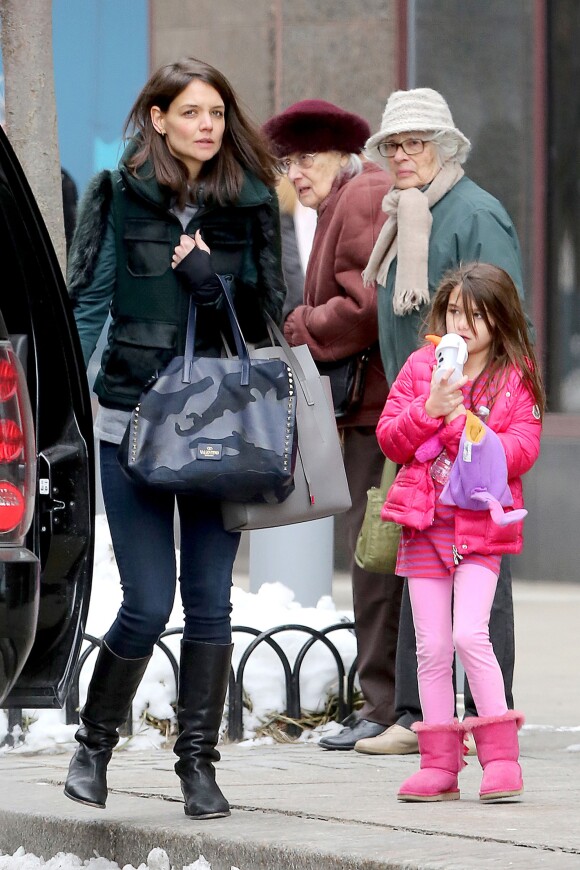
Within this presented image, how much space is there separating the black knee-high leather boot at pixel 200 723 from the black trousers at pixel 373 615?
1.50m

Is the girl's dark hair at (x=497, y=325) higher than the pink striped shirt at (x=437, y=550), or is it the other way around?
the girl's dark hair at (x=497, y=325)

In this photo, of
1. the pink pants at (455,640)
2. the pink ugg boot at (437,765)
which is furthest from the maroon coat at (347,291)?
the pink ugg boot at (437,765)

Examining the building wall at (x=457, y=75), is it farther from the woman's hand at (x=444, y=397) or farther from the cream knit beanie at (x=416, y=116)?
the woman's hand at (x=444, y=397)

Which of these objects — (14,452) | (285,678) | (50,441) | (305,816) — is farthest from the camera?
(285,678)

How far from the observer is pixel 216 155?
438 cm

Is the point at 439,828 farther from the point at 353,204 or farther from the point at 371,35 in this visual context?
the point at 371,35

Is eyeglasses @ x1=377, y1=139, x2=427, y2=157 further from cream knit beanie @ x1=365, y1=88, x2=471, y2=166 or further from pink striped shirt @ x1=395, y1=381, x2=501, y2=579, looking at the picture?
pink striped shirt @ x1=395, y1=381, x2=501, y2=579

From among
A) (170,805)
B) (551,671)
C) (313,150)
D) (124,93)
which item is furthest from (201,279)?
(124,93)

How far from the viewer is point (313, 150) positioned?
234 inches

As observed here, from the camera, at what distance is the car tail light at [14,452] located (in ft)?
11.9

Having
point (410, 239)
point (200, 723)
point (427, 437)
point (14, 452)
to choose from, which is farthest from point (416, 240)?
point (14, 452)

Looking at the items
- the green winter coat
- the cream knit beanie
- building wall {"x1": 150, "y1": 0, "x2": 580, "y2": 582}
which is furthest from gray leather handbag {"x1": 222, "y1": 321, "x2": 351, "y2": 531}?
building wall {"x1": 150, "y1": 0, "x2": 580, "y2": 582}

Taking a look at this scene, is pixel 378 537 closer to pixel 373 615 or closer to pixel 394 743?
pixel 373 615

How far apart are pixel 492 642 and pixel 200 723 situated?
129 centimetres
